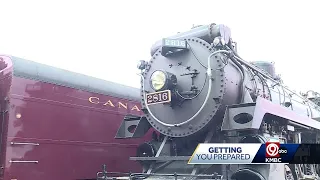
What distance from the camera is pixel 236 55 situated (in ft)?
19.6

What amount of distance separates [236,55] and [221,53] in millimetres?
491

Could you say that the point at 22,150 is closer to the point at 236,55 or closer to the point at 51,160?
the point at 51,160

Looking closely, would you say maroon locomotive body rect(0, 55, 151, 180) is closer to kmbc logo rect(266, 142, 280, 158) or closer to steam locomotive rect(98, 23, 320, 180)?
steam locomotive rect(98, 23, 320, 180)

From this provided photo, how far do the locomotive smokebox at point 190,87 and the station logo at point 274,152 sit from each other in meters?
0.90

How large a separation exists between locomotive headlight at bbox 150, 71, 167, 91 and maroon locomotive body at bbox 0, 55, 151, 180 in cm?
140

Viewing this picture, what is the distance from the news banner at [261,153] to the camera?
4.78 meters

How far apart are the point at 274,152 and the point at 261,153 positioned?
0.57 ft

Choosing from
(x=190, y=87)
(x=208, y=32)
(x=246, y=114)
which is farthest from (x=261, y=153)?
(x=208, y=32)

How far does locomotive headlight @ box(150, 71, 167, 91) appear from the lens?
559cm

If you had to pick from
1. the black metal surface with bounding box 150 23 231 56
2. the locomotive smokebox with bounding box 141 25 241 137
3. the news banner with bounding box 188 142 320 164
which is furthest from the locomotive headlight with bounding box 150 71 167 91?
the news banner with bounding box 188 142 320 164

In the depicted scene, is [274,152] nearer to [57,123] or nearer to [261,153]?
[261,153]

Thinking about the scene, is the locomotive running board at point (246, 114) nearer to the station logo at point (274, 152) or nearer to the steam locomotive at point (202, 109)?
the steam locomotive at point (202, 109)

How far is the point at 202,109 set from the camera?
546cm

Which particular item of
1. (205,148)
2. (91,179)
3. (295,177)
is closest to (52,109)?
(91,179)
